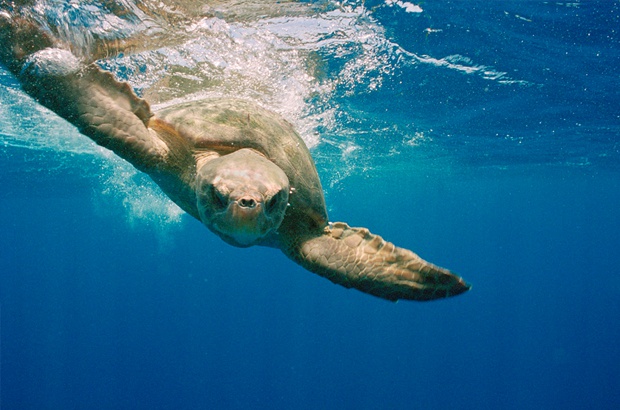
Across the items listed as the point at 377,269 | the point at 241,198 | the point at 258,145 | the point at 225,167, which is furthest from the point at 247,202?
the point at 258,145

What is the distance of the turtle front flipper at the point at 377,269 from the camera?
3.56 metres

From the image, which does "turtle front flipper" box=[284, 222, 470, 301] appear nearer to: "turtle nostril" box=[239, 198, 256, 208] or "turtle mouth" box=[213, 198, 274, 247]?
"turtle mouth" box=[213, 198, 274, 247]

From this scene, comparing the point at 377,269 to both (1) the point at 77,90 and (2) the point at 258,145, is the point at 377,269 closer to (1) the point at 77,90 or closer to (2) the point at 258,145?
(2) the point at 258,145

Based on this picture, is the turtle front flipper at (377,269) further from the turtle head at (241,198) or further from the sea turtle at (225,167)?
the turtle head at (241,198)

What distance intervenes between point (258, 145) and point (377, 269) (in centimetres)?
204

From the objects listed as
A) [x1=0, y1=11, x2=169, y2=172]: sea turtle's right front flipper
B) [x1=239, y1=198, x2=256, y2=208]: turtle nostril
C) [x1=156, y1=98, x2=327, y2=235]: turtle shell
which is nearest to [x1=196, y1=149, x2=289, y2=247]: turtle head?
[x1=239, y1=198, x2=256, y2=208]: turtle nostril

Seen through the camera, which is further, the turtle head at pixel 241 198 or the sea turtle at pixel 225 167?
the sea turtle at pixel 225 167

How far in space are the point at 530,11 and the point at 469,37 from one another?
132 centimetres

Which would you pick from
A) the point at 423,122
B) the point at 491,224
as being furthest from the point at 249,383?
the point at 491,224

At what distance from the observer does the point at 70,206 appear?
4366 cm

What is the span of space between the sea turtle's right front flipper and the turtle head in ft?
3.49

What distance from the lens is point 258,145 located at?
4.49 m

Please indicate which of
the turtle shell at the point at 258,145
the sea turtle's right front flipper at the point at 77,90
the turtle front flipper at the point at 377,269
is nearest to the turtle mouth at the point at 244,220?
the turtle front flipper at the point at 377,269

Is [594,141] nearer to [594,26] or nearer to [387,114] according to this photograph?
[387,114]
